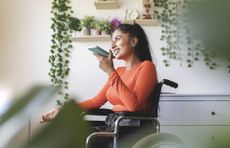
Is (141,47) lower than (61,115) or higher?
lower

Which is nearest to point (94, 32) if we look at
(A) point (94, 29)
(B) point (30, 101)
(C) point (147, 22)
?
(A) point (94, 29)

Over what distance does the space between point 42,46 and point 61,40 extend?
8.1 inches

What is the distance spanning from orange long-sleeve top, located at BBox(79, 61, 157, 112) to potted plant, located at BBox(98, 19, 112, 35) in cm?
99

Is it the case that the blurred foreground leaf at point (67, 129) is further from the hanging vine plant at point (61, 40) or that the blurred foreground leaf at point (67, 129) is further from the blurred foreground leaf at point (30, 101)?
the hanging vine plant at point (61, 40)

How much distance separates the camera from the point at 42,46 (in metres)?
3.75

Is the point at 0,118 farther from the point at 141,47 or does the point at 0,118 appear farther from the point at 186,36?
the point at 141,47

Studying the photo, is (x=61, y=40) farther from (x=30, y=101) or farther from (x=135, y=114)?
(x=30, y=101)

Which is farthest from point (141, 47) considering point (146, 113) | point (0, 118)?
point (0, 118)

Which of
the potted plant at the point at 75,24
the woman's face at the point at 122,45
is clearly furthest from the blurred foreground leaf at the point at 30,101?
the potted plant at the point at 75,24

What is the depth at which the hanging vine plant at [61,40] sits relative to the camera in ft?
12.0

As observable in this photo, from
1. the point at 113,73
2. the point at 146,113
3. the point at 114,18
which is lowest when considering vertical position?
the point at 146,113

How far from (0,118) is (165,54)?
353 centimetres

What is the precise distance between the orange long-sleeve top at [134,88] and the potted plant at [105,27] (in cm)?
99

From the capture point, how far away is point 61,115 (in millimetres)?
96
